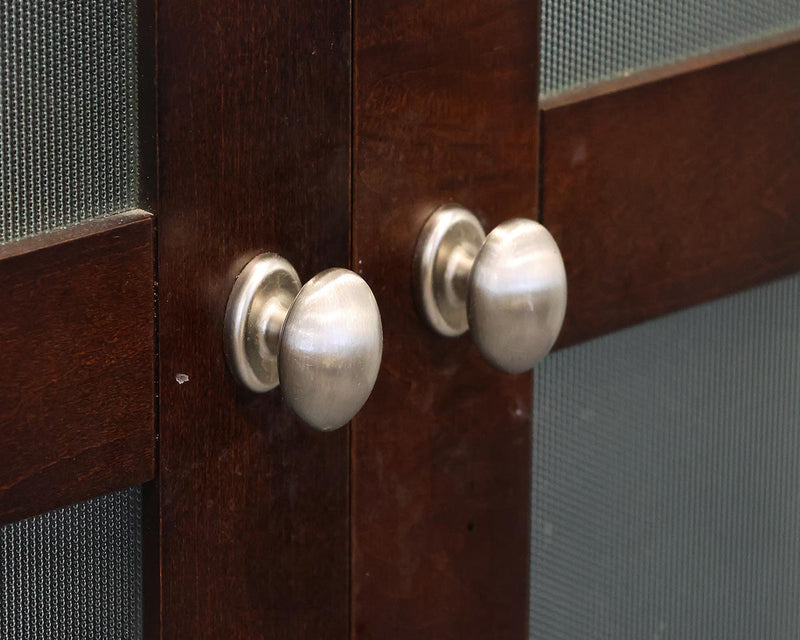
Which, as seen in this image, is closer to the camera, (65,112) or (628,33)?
(65,112)

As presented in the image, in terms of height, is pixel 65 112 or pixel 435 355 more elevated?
pixel 65 112

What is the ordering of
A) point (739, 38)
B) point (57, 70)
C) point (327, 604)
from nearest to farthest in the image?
point (57, 70) → point (327, 604) → point (739, 38)

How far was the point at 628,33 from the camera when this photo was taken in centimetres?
53

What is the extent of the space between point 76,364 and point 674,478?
0.33 meters

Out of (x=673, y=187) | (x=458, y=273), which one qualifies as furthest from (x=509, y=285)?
(x=673, y=187)

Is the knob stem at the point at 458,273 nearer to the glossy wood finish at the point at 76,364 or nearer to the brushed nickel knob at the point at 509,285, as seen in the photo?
the brushed nickel knob at the point at 509,285

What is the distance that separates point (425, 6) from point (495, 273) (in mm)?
93

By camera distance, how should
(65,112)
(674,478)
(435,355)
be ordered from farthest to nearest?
(674,478) < (435,355) < (65,112)

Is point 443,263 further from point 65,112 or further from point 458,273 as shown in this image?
point 65,112

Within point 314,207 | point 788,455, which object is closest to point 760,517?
point 788,455

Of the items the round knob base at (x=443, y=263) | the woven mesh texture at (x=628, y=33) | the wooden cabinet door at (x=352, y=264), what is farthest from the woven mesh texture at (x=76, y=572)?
the woven mesh texture at (x=628, y=33)

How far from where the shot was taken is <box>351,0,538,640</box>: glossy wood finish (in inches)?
17.5

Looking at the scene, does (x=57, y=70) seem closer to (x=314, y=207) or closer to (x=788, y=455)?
(x=314, y=207)

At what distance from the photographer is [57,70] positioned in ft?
1.20
